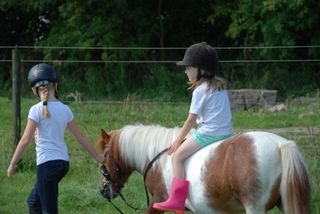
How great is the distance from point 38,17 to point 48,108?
20.8 m

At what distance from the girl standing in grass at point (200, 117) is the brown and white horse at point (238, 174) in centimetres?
8

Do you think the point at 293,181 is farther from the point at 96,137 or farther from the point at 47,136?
the point at 96,137

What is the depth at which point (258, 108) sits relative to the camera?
627 inches

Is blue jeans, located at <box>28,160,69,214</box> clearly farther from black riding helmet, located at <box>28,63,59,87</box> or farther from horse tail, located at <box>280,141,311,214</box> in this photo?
horse tail, located at <box>280,141,311,214</box>

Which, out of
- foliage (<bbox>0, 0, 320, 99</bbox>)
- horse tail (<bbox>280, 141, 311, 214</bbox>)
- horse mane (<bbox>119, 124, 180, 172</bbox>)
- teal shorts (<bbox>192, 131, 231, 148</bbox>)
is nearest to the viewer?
horse tail (<bbox>280, 141, 311, 214</bbox>)

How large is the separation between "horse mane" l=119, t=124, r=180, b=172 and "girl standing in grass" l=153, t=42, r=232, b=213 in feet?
0.78

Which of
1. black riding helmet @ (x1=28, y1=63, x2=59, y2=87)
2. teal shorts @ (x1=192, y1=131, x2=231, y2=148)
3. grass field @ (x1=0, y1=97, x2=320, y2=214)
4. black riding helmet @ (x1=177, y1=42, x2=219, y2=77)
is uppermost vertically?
black riding helmet @ (x1=177, y1=42, x2=219, y2=77)

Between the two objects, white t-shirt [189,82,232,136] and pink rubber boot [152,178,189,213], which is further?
white t-shirt [189,82,232,136]

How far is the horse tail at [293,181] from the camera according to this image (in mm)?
4910

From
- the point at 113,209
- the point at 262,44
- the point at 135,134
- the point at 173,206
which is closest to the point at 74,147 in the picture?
the point at 113,209

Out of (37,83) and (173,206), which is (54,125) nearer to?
(37,83)

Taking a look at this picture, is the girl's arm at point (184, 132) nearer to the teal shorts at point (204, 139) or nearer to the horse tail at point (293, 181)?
the teal shorts at point (204, 139)

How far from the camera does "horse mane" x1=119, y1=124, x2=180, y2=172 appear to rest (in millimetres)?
5953

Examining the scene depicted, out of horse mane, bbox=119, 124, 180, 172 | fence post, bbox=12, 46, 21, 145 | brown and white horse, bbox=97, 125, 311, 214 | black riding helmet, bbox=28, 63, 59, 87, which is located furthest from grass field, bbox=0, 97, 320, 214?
black riding helmet, bbox=28, 63, 59, 87
